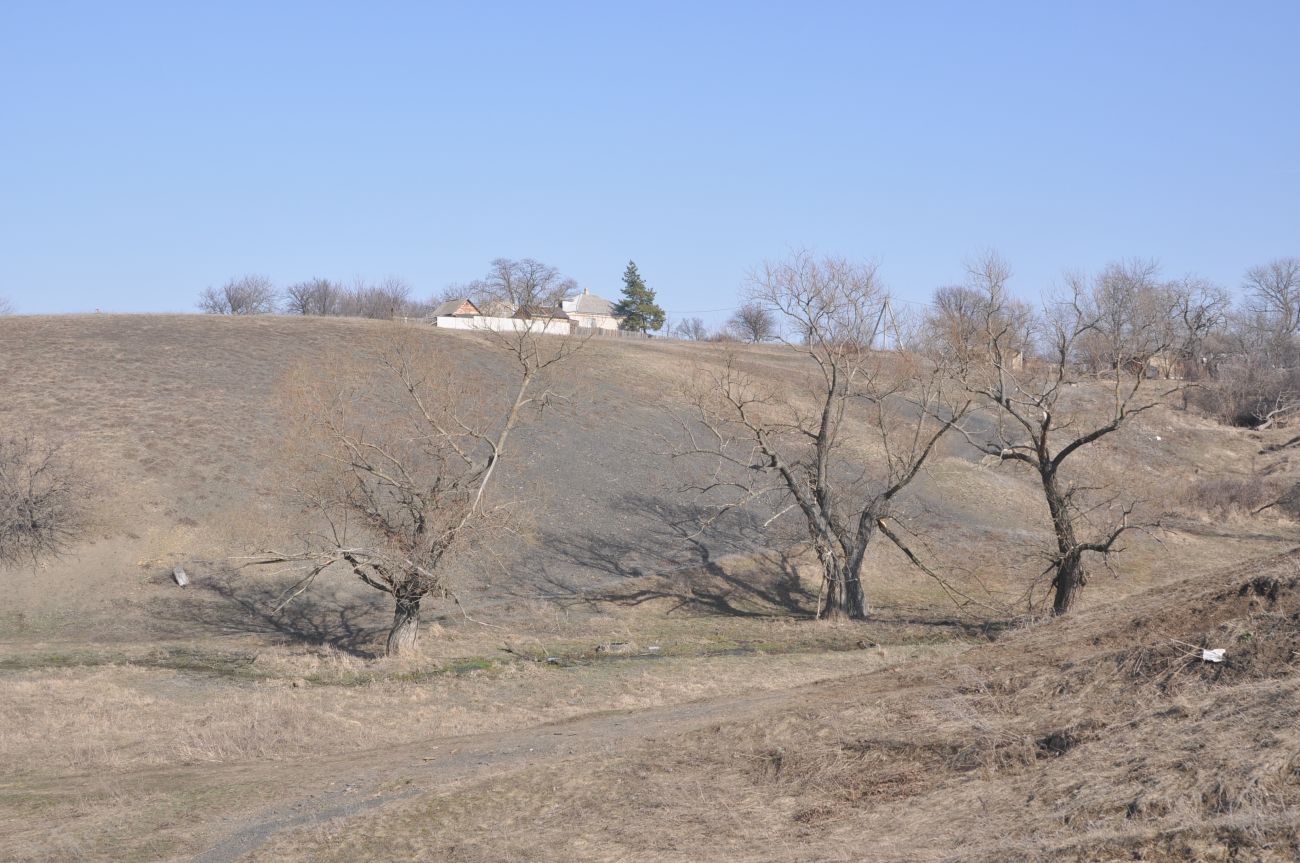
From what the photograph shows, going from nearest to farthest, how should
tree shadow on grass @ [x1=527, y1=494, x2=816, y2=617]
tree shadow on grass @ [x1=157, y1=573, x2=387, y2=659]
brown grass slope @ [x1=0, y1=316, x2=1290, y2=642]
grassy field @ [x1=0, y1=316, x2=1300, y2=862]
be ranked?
grassy field @ [x1=0, y1=316, x2=1300, y2=862], tree shadow on grass @ [x1=157, y1=573, x2=387, y2=659], brown grass slope @ [x1=0, y1=316, x2=1290, y2=642], tree shadow on grass @ [x1=527, y1=494, x2=816, y2=617]

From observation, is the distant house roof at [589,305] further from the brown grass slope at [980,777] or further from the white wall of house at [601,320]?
the brown grass slope at [980,777]

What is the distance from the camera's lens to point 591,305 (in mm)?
119688

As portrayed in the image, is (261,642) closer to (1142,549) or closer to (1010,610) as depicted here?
(1010,610)

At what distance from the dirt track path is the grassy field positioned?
7cm

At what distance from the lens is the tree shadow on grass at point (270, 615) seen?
28.0 metres

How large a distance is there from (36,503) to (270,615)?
7.95m

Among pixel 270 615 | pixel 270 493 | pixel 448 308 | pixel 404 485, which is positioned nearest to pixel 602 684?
pixel 404 485

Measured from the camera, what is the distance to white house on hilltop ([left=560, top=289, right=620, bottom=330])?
111375 millimetres

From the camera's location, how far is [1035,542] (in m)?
40.0

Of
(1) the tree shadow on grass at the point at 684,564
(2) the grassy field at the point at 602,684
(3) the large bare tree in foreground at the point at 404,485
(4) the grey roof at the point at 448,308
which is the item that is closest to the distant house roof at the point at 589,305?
(4) the grey roof at the point at 448,308

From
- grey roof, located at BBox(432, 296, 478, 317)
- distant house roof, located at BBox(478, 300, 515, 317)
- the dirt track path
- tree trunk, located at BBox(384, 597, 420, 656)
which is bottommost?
tree trunk, located at BBox(384, 597, 420, 656)

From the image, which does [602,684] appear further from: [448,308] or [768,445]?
[448,308]

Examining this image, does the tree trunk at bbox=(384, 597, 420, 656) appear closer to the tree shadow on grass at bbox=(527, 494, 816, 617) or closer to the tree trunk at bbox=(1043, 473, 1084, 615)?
the tree shadow on grass at bbox=(527, 494, 816, 617)

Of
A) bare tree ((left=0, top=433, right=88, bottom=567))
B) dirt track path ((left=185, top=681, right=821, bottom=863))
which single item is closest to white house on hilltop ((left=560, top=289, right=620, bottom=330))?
bare tree ((left=0, top=433, right=88, bottom=567))
